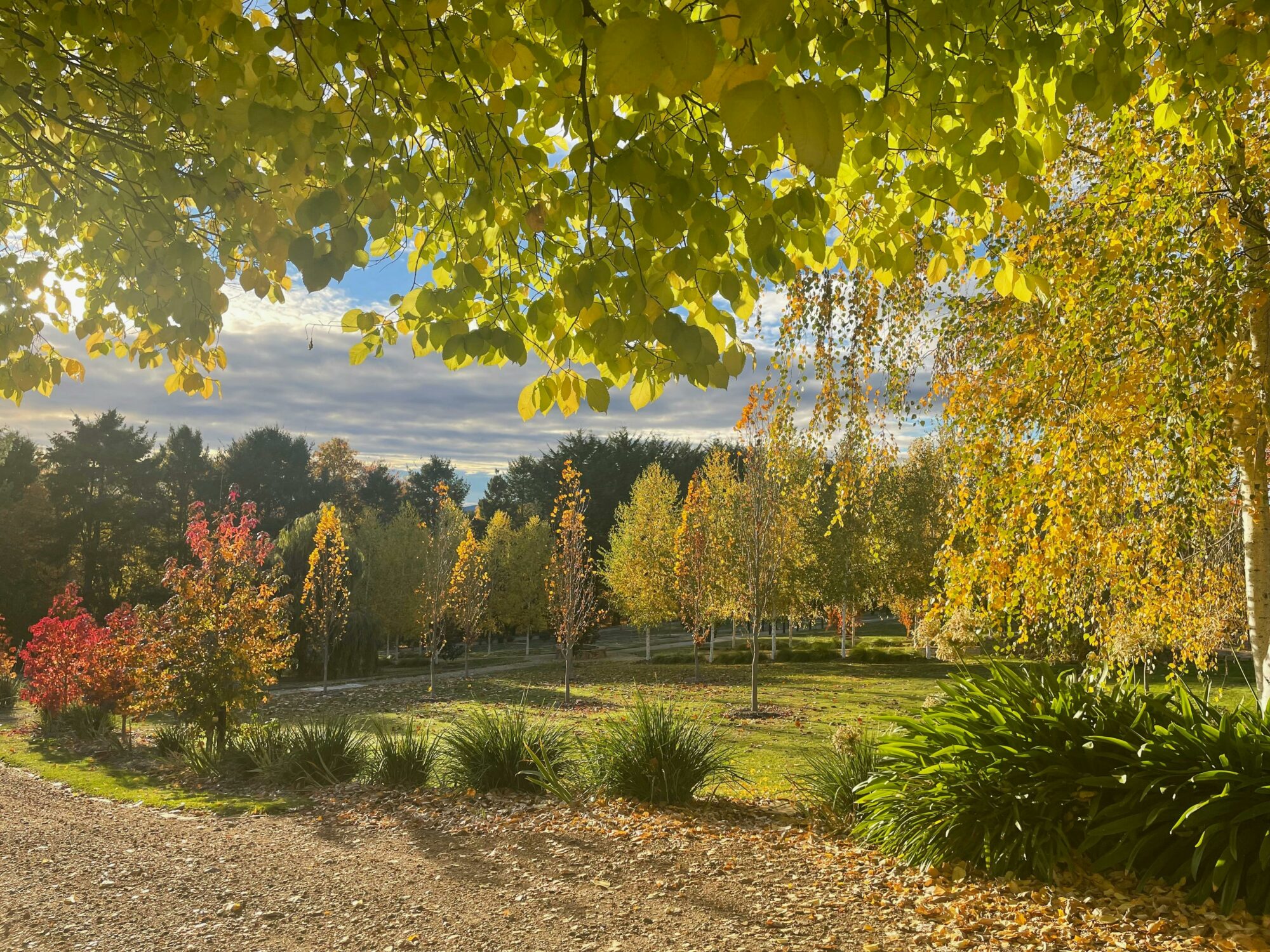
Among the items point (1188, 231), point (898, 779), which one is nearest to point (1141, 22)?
point (1188, 231)

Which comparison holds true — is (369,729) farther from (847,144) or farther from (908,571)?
(908,571)

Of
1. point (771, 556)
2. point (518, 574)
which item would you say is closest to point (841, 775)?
point (771, 556)

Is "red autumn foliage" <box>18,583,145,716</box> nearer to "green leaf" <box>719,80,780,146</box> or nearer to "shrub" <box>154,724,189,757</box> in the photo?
"shrub" <box>154,724,189,757</box>

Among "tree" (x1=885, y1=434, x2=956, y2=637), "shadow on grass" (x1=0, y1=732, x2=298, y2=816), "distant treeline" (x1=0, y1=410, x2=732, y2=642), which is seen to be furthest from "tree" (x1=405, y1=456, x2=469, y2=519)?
"shadow on grass" (x1=0, y1=732, x2=298, y2=816)

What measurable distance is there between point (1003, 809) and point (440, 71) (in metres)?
4.60

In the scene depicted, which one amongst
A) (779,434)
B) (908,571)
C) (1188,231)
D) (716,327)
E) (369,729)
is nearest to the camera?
(716,327)

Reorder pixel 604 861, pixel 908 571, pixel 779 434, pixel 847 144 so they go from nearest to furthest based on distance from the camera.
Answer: pixel 847 144 → pixel 604 861 → pixel 779 434 → pixel 908 571

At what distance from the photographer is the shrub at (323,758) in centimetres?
811

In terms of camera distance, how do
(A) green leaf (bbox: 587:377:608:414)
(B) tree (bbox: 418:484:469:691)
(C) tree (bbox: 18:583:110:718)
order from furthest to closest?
(B) tree (bbox: 418:484:469:691) → (C) tree (bbox: 18:583:110:718) → (A) green leaf (bbox: 587:377:608:414)

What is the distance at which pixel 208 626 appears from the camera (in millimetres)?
10141

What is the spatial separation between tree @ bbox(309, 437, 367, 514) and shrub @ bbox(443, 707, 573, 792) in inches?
1406

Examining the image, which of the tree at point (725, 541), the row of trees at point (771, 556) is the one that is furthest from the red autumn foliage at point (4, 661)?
the tree at point (725, 541)

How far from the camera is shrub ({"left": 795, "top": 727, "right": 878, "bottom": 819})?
18.7 ft

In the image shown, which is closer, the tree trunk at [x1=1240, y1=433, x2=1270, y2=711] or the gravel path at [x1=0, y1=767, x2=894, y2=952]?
the gravel path at [x1=0, y1=767, x2=894, y2=952]
